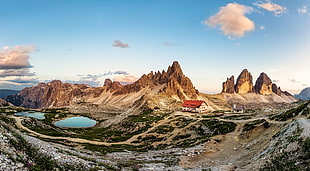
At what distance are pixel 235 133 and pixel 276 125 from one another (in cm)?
1310

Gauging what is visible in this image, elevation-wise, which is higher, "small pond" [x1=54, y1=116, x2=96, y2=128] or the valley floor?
the valley floor

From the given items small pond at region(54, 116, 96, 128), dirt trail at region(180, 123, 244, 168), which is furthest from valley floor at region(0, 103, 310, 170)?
small pond at region(54, 116, 96, 128)

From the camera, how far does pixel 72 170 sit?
1823 cm

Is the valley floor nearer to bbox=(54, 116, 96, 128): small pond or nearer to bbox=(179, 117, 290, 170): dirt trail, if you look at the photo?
bbox=(179, 117, 290, 170): dirt trail

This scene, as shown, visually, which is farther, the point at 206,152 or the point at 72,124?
the point at 72,124

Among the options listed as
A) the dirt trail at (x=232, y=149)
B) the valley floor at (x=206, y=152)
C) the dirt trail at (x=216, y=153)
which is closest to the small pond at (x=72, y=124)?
the valley floor at (x=206, y=152)

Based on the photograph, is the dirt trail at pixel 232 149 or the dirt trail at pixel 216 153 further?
the dirt trail at pixel 216 153

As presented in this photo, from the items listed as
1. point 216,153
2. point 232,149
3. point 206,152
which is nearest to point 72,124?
point 206,152

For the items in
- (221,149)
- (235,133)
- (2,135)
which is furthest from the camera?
(235,133)

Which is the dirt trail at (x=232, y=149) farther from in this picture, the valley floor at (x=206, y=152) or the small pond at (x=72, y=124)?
the small pond at (x=72, y=124)

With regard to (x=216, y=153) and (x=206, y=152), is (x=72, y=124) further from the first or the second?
(x=216, y=153)

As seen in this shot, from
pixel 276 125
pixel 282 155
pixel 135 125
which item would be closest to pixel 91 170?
pixel 282 155

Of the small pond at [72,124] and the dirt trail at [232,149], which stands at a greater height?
the dirt trail at [232,149]

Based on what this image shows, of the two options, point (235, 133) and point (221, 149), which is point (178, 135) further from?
point (221, 149)
